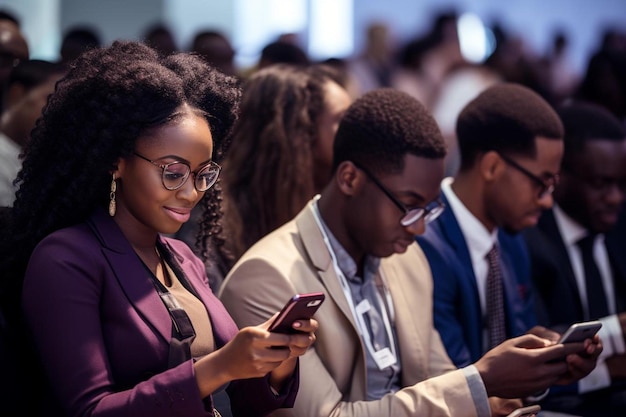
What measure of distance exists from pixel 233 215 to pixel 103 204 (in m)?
1.36

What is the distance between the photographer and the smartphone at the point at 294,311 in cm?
218

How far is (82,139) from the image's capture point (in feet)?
7.88

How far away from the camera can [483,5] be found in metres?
12.6

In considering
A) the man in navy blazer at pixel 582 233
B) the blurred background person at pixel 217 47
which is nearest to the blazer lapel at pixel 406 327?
the man in navy blazer at pixel 582 233

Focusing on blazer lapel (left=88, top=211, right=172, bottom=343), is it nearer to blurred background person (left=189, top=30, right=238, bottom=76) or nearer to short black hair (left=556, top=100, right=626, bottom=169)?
short black hair (left=556, top=100, right=626, bottom=169)

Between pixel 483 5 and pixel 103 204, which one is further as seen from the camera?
pixel 483 5

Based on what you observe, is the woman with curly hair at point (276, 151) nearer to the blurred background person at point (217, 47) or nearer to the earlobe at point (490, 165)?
the earlobe at point (490, 165)

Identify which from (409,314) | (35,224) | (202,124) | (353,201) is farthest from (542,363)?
(35,224)

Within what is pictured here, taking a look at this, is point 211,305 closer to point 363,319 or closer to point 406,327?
point 363,319

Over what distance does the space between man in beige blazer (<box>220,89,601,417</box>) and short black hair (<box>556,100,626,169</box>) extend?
129 cm

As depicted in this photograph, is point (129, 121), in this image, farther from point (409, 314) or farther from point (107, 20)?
point (107, 20)

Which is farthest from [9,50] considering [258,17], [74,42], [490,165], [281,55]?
[258,17]

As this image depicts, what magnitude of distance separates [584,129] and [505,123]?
2.30 ft

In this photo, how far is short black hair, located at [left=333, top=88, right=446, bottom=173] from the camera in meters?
3.09
